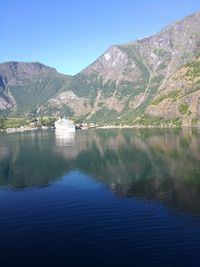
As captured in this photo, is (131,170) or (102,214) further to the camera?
(131,170)

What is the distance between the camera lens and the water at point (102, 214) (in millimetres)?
54469

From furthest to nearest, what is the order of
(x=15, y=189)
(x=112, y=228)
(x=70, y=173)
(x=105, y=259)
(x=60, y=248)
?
(x=70, y=173) < (x=15, y=189) < (x=112, y=228) < (x=60, y=248) < (x=105, y=259)

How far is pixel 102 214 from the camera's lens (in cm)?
7488

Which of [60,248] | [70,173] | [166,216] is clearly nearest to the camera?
[60,248]

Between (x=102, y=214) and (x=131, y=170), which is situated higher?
(x=131, y=170)

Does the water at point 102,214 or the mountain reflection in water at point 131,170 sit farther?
the mountain reflection in water at point 131,170

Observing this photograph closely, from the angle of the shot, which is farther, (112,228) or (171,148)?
(171,148)

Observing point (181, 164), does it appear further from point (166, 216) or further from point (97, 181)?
point (166, 216)

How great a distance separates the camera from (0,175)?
417 feet

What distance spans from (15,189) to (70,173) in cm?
2617

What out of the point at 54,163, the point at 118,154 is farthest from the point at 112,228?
the point at 118,154

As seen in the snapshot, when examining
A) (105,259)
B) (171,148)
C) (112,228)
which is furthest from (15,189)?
(171,148)

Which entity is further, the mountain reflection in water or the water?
the mountain reflection in water

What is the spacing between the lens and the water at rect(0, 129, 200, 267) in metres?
54.5
